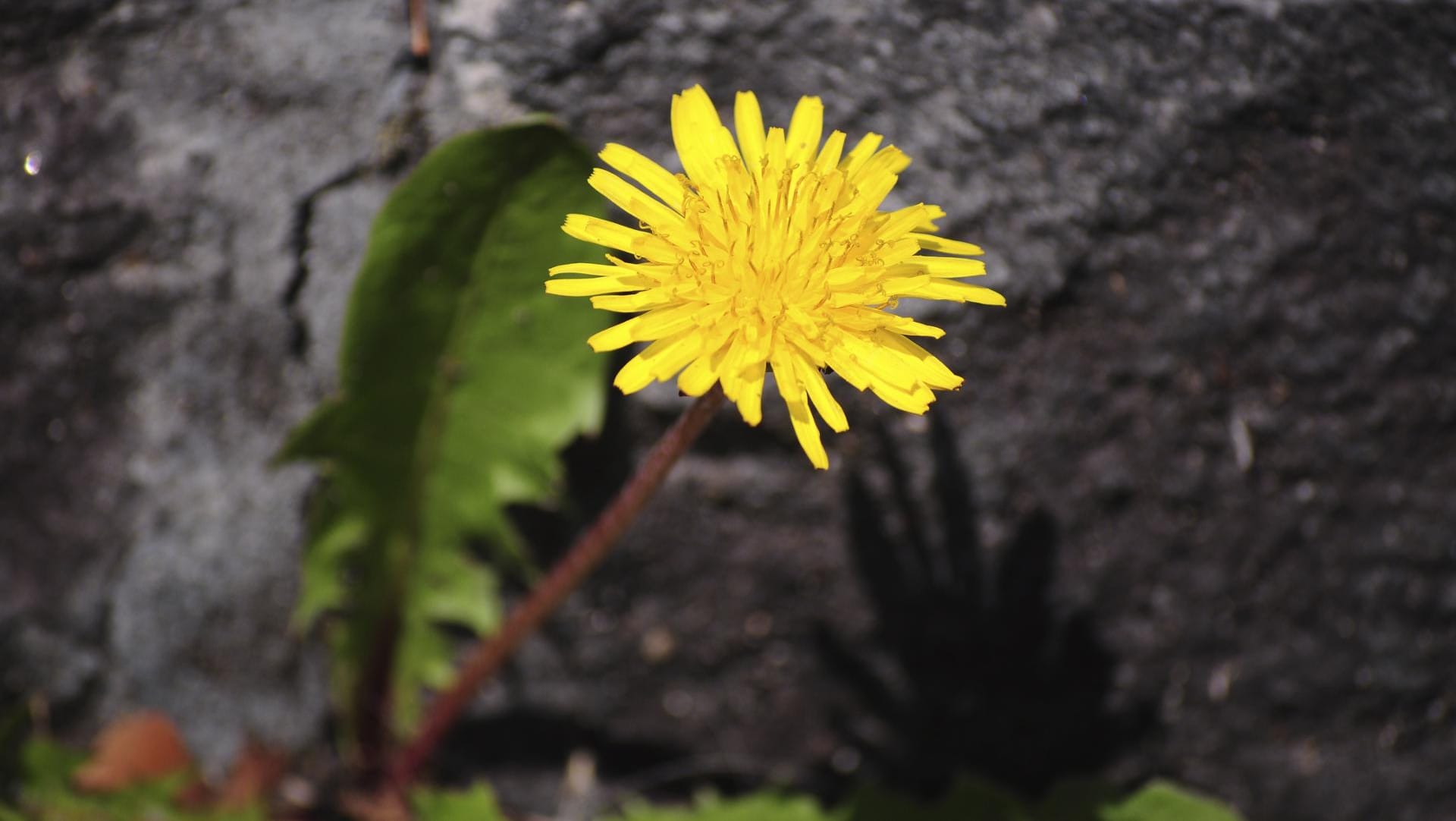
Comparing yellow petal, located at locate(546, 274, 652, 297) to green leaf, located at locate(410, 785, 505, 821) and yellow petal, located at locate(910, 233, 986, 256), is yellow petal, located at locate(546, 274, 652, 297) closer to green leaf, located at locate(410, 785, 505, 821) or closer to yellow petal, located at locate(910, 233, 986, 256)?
yellow petal, located at locate(910, 233, 986, 256)

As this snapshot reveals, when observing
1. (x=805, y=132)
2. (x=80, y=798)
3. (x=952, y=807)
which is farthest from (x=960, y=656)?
(x=80, y=798)

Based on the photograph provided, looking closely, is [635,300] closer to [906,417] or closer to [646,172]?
[646,172]

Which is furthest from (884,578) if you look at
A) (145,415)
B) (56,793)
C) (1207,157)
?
(56,793)

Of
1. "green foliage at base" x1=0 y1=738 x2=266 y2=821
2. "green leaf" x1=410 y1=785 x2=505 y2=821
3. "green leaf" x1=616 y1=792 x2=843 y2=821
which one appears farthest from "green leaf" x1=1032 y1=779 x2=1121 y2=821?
"green foliage at base" x1=0 y1=738 x2=266 y2=821

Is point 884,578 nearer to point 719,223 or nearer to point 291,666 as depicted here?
point 719,223

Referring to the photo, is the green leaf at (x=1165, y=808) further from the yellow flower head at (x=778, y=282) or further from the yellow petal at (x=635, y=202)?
the yellow petal at (x=635, y=202)

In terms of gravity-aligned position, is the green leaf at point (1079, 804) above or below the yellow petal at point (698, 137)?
below

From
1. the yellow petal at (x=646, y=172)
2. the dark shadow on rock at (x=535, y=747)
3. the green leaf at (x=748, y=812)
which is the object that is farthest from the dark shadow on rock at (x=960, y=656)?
the yellow petal at (x=646, y=172)
